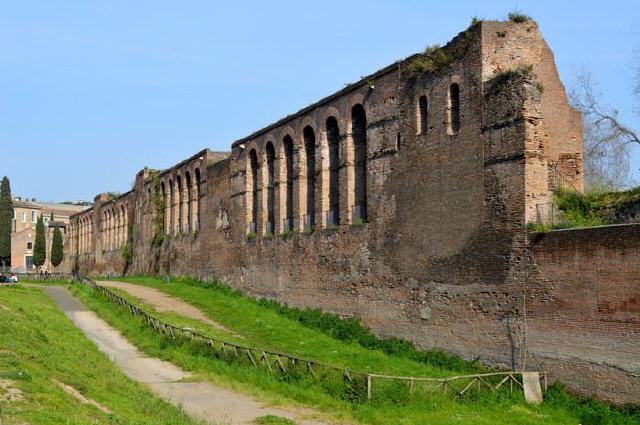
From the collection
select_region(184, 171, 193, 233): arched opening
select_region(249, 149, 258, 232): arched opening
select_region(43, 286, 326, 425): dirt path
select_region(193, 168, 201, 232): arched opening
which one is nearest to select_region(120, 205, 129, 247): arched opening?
select_region(184, 171, 193, 233): arched opening

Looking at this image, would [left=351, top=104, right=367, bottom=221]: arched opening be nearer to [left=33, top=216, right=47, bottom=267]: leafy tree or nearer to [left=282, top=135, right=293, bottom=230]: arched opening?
[left=282, top=135, right=293, bottom=230]: arched opening

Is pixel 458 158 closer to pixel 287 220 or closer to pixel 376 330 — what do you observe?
pixel 376 330

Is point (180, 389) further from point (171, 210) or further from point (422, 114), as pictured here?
point (171, 210)

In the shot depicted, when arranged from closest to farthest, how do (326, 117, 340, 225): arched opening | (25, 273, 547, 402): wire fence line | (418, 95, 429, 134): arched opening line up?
(25, 273, 547, 402): wire fence line, (418, 95, 429, 134): arched opening, (326, 117, 340, 225): arched opening

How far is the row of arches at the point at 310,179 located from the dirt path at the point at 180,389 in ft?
25.1

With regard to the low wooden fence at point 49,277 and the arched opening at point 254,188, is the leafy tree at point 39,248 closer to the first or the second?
the low wooden fence at point 49,277

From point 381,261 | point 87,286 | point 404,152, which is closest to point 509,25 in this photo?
point 404,152

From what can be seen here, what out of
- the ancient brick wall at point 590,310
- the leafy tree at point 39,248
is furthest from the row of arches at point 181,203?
the leafy tree at point 39,248

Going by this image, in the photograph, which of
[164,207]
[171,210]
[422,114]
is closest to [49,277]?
[164,207]

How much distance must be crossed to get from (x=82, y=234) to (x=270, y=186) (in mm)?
45406

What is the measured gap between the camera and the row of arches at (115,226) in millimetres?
57062

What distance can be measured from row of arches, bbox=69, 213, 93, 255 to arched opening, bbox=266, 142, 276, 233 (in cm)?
4011

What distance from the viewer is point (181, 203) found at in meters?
43.6

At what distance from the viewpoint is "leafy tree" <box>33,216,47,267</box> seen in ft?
261
